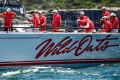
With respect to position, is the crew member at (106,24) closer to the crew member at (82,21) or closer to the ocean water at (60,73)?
the crew member at (82,21)

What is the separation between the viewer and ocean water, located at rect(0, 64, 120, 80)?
18422 mm

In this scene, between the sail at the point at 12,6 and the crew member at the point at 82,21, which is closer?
the crew member at the point at 82,21

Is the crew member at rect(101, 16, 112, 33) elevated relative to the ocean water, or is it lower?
elevated

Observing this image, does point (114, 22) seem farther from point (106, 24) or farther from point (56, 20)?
point (56, 20)

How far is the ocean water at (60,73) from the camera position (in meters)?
18.4

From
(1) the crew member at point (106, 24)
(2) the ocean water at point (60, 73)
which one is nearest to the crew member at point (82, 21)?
(1) the crew member at point (106, 24)

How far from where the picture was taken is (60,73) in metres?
19.3

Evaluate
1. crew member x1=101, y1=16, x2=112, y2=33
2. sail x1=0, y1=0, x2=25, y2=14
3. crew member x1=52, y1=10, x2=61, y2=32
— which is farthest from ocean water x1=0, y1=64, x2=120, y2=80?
sail x1=0, y1=0, x2=25, y2=14

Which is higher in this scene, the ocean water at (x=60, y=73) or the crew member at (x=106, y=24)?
the crew member at (x=106, y=24)

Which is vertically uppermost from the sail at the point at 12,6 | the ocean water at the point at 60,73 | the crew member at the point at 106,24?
the sail at the point at 12,6

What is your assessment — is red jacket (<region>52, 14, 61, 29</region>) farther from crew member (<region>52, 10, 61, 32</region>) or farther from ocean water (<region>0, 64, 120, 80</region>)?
ocean water (<region>0, 64, 120, 80</region>)

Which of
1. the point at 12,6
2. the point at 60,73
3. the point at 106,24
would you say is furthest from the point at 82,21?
the point at 12,6

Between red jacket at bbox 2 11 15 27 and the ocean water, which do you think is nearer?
the ocean water

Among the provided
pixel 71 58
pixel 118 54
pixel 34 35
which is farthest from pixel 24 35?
pixel 118 54
